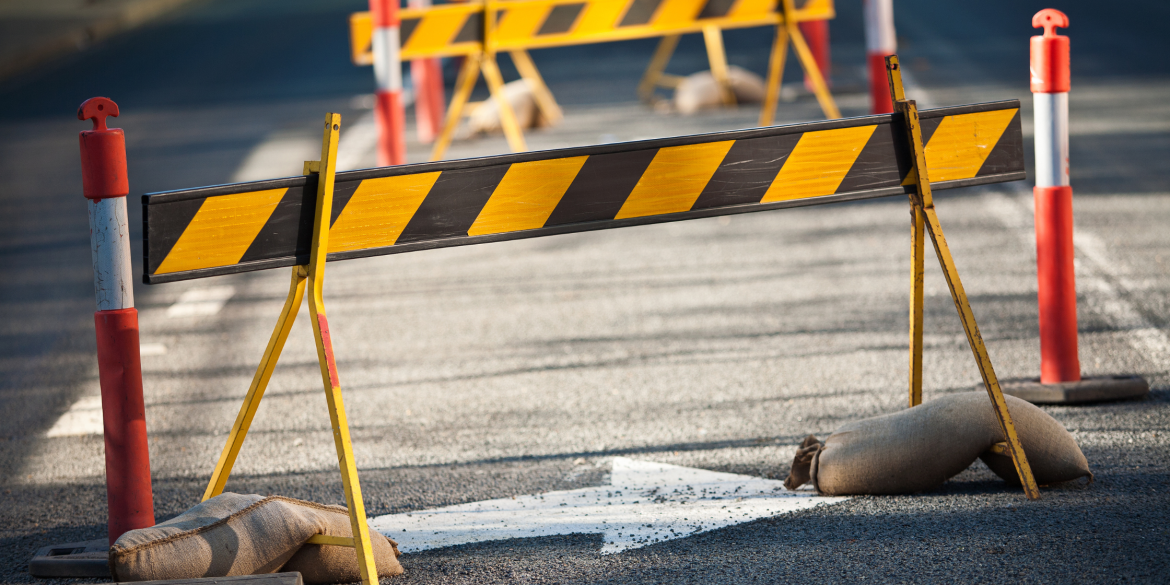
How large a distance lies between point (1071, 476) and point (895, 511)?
609 mm

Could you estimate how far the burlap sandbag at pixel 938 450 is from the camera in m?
3.65

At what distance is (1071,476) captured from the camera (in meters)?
3.65

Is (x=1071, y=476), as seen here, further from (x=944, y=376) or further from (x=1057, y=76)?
(x=1057, y=76)

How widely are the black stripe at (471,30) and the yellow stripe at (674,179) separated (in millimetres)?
6649

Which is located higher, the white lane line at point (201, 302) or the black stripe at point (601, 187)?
the black stripe at point (601, 187)

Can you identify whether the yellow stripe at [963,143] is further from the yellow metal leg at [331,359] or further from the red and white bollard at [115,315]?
the red and white bollard at [115,315]

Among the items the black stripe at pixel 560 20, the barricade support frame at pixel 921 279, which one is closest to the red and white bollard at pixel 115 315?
the barricade support frame at pixel 921 279

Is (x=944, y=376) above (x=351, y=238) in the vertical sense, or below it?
below

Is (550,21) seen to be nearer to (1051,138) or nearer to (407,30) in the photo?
(407,30)

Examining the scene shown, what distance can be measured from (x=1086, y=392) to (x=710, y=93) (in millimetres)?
8958

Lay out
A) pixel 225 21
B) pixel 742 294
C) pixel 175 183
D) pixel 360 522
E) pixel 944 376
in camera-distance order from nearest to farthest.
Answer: pixel 360 522 < pixel 944 376 < pixel 742 294 < pixel 175 183 < pixel 225 21

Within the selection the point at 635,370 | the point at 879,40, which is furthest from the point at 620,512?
the point at 879,40

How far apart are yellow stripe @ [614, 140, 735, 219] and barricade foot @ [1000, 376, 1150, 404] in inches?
71.0

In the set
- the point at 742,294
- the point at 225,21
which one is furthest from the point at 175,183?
the point at 225,21
